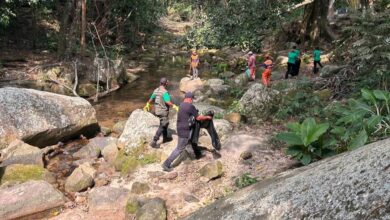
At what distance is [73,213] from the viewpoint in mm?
8422

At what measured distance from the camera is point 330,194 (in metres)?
3.26

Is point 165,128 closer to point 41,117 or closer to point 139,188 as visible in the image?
point 139,188

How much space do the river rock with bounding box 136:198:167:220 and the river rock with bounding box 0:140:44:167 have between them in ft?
14.7

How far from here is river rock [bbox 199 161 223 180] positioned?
356 inches

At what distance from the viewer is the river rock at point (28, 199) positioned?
8309mm

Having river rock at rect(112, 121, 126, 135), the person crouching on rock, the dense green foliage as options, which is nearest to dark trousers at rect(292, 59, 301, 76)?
river rock at rect(112, 121, 126, 135)

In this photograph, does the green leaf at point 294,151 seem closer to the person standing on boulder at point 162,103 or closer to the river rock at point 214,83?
the person standing on boulder at point 162,103

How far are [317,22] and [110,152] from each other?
1674 cm

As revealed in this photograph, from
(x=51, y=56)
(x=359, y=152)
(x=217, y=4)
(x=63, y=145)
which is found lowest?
(x=63, y=145)

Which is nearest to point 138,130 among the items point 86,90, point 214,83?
point 214,83

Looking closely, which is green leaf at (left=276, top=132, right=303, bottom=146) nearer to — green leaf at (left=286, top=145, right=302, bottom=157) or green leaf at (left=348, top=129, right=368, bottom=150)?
green leaf at (left=286, top=145, right=302, bottom=157)

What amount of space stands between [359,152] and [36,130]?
1048 cm

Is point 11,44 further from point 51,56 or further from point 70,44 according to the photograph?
point 70,44

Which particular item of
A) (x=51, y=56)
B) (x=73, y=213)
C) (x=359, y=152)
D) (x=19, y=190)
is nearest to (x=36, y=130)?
(x=19, y=190)
